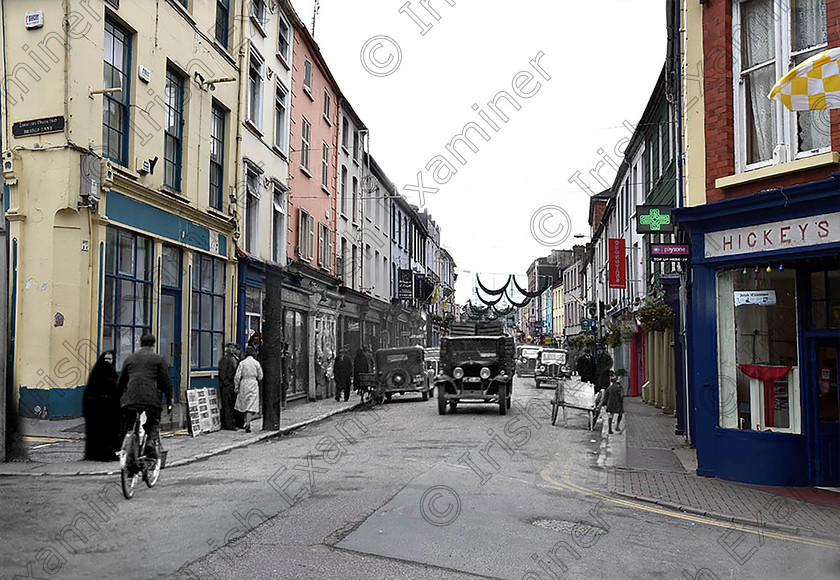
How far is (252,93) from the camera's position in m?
21.5

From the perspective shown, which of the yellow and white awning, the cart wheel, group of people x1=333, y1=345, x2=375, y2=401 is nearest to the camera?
the yellow and white awning

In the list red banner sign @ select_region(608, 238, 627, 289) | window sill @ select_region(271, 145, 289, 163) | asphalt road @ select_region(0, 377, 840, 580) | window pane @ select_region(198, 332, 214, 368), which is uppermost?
window sill @ select_region(271, 145, 289, 163)

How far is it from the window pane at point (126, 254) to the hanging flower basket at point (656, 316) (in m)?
12.0

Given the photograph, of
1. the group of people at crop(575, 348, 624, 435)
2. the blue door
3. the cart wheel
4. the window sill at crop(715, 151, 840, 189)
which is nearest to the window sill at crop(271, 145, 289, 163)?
the blue door

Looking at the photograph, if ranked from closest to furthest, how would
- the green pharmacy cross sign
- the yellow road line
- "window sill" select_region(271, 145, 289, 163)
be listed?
the yellow road line < the green pharmacy cross sign < "window sill" select_region(271, 145, 289, 163)

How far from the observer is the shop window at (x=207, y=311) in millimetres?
17406

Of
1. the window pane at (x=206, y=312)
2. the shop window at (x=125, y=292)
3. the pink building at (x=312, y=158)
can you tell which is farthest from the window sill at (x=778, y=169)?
the pink building at (x=312, y=158)

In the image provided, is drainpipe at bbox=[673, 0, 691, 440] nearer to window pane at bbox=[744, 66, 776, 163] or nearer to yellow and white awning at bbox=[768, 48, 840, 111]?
Answer: window pane at bbox=[744, 66, 776, 163]

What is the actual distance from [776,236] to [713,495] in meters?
3.44

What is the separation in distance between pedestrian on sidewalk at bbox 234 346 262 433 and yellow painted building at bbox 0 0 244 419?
6.31 ft

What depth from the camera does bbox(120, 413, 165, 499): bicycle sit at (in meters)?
8.22

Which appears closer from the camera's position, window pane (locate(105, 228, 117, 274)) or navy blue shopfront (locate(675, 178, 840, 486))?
navy blue shopfront (locate(675, 178, 840, 486))

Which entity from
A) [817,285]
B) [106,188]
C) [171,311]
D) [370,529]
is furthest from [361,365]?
[370,529]

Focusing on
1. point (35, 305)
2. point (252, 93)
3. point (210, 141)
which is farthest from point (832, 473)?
point (252, 93)
